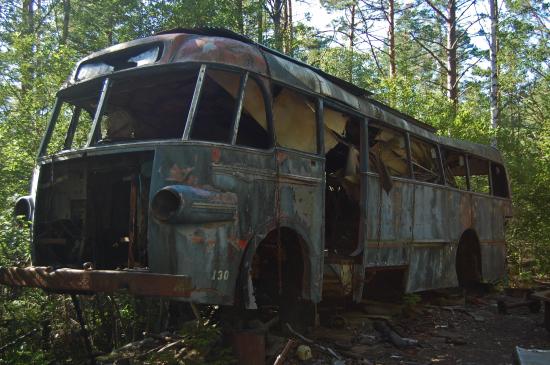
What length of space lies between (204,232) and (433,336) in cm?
423

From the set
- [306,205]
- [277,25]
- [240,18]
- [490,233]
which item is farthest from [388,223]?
[277,25]

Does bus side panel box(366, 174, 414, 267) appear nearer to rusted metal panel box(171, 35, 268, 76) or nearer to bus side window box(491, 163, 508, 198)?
rusted metal panel box(171, 35, 268, 76)

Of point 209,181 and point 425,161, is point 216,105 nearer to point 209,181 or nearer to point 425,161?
A: point 209,181

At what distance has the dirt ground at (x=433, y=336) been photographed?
578 cm

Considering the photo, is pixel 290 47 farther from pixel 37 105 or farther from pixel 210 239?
pixel 210 239

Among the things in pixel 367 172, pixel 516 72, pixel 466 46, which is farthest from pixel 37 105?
pixel 516 72

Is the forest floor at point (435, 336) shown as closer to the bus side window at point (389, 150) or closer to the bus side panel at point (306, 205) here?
the bus side panel at point (306, 205)

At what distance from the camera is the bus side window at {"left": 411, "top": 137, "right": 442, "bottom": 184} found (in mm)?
8414

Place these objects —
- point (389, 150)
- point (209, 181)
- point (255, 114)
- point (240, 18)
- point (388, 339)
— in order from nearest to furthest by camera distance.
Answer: point (209, 181) < point (255, 114) < point (388, 339) < point (389, 150) < point (240, 18)

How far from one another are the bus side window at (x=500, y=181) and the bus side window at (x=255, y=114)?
7.98 meters

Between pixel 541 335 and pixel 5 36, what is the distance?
1844cm

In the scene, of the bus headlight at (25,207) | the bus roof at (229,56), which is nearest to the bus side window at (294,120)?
the bus roof at (229,56)

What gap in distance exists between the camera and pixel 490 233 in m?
10.7

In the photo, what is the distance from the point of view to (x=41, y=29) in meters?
20.7
